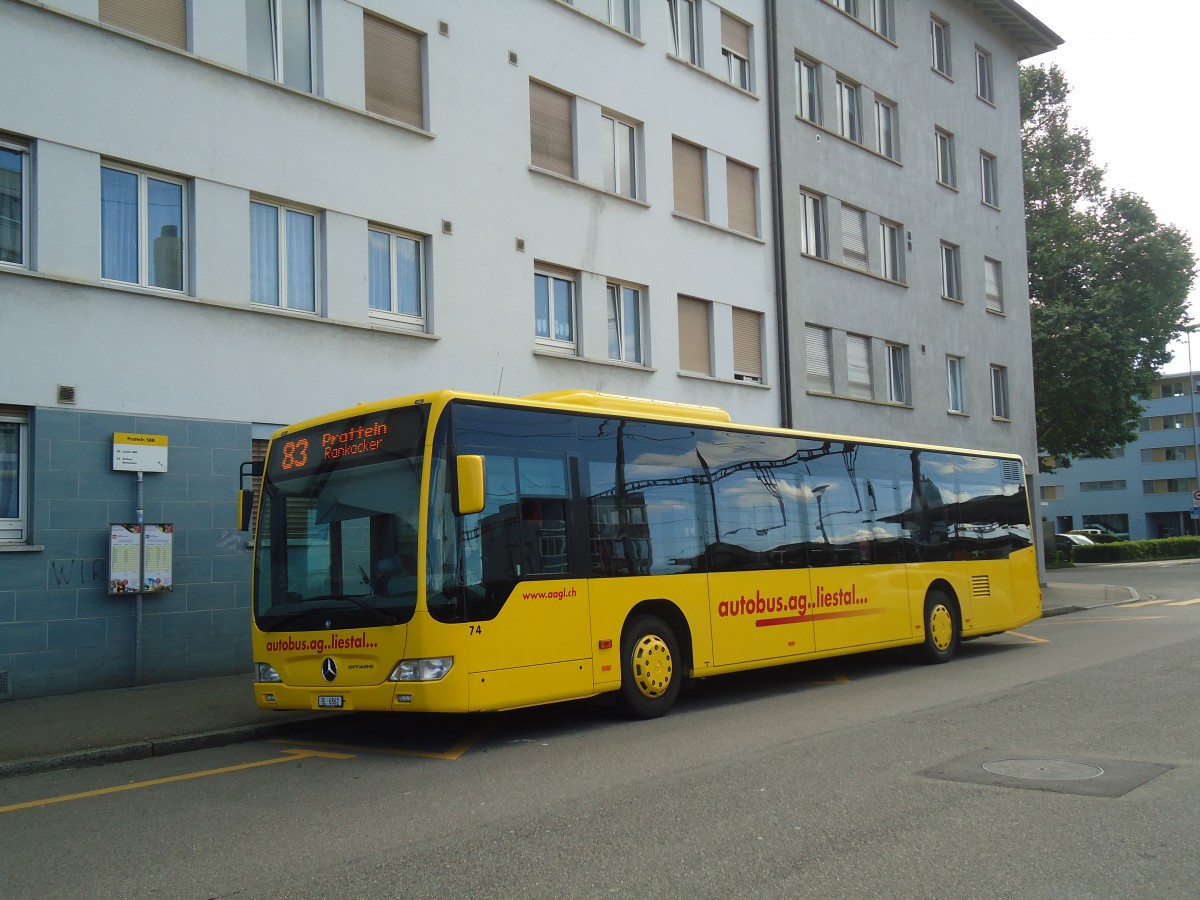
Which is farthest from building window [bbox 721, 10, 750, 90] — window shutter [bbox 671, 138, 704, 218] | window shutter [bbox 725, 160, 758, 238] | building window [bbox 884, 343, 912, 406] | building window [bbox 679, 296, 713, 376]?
building window [bbox 884, 343, 912, 406]

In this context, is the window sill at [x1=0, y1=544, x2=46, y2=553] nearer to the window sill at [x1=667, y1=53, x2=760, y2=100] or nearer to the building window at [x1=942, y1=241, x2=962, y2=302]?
the window sill at [x1=667, y1=53, x2=760, y2=100]

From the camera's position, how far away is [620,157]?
20578 mm

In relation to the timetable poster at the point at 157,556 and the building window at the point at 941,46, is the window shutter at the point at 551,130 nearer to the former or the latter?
the timetable poster at the point at 157,556

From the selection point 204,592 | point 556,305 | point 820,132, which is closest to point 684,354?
point 556,305

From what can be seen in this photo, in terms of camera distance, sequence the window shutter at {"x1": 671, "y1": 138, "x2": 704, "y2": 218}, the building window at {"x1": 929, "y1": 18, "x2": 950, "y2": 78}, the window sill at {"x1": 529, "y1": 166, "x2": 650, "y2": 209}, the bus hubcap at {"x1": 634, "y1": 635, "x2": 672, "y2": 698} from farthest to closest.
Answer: the building window at {"x1": 929, "y1": 18, "x2": 950, "y2": 78} → the window shutter at {"x1": 671, "y1": 138, "x2": 704, "y2": 218} → the window sill at {"x1": 529, "y1": 166, "x2": 650, "y2": 209} → the bus hubcap at {"x1": 634, "y1": 635, "x2": 672, "y2": 698}

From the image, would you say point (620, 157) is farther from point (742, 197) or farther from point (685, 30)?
point (742, 197)

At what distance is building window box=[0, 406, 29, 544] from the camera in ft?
40.0

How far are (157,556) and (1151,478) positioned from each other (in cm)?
9380

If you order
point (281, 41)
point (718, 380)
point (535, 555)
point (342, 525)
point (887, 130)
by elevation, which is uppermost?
point (887, 130)

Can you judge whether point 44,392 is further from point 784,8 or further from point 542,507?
point 784,8

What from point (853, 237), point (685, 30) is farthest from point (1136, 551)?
point (685, 30)

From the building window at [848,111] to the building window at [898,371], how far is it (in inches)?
199

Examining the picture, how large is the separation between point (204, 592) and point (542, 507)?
5823 mm

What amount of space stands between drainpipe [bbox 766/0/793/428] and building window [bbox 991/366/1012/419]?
11.0m
